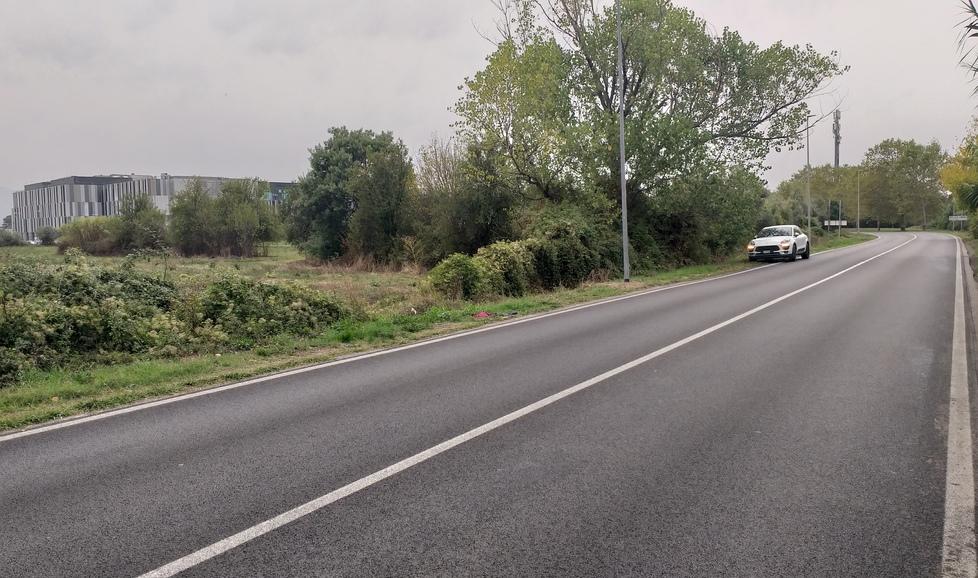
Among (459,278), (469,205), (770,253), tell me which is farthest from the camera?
(770,253)

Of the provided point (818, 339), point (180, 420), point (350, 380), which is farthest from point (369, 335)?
point (818, 339)

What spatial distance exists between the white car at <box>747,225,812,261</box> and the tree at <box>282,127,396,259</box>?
23.6 m

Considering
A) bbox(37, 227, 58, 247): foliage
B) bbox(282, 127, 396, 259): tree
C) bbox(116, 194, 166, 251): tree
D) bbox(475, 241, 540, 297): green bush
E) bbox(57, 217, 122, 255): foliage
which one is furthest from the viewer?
bbox(37, 227, 58, 247): foliage

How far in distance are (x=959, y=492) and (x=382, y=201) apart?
33.8m

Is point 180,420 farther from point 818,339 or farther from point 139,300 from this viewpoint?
point 818,339

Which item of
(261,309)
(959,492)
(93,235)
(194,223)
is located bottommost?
(959,492)

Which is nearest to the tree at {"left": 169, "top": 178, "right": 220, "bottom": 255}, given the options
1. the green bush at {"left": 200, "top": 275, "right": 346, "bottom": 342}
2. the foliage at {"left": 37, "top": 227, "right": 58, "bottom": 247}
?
the foliage at {"left": 37, "top": 227, "right": 58, "bottom": 247}

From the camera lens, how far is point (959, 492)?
4.34m

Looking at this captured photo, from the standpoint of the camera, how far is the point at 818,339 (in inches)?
403

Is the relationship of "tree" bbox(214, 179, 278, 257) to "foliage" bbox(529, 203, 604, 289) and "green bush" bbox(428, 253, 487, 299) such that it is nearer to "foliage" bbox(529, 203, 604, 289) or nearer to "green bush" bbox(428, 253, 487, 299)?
"foliage" bbox(529, 203, 604, 289)

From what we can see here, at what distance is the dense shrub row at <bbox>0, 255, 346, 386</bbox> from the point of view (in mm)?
8922

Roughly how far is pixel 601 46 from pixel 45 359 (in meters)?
25.3

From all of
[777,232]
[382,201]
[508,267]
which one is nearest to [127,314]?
[508,267]

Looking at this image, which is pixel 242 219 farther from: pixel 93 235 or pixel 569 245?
pixel 569 245
